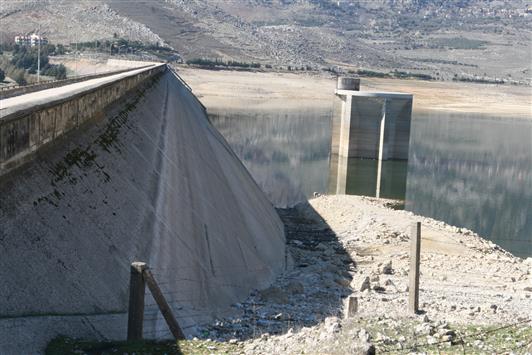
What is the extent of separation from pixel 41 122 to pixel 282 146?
47525 millimetres

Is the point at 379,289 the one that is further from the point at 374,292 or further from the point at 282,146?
the point at 282,146

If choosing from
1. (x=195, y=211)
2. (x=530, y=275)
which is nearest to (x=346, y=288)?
(x=195, y=211)

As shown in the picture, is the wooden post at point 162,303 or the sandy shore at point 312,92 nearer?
the wooden post at point 162,303

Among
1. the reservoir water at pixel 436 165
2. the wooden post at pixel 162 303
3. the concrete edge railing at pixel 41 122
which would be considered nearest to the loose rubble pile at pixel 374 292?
the wooden post at pixel 162 303

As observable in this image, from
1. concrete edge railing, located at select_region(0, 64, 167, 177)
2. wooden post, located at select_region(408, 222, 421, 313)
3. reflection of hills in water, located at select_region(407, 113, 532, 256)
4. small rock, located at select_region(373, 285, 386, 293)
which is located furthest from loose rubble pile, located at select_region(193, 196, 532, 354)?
reflection of hills in water, located at select_region(407, 113, 532, 256)

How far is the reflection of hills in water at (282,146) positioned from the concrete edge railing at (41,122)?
19.6 meters

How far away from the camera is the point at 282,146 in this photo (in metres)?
58.0

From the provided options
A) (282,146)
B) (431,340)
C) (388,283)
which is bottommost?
(282,146)

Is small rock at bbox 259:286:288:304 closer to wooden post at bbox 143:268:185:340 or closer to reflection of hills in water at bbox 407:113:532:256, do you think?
wooden post at bbox 143:268:185:340

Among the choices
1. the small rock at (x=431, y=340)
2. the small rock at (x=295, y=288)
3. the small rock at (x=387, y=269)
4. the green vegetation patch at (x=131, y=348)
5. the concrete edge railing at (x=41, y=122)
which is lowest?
the small rock at (x=387, y=269)

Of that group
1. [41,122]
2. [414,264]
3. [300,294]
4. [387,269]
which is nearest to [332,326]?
[41,122]

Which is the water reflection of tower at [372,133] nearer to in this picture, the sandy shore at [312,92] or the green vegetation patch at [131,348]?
the sandy shore at [312,92]

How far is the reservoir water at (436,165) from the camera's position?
3700 centimetres

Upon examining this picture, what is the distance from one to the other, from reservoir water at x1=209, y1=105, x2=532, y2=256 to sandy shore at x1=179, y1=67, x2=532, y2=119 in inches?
540
